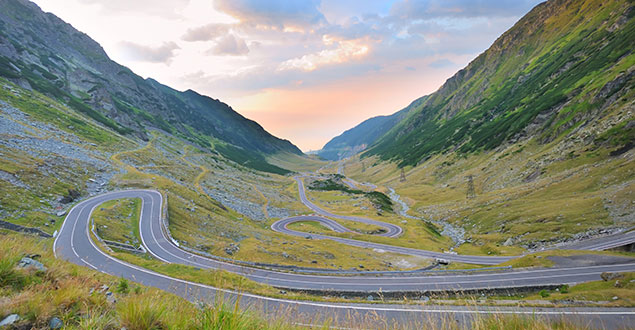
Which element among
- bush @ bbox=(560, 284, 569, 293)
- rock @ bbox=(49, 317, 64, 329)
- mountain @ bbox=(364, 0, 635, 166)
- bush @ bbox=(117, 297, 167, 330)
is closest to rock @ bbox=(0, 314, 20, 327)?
rock @ bbox=(49, 317, 64, 329)

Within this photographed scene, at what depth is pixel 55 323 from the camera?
4242 millimetres

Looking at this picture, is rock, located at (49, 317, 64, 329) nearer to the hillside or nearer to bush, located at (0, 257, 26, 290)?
bush, located at (0, 257, 26, 290)

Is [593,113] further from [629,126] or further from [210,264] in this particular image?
[210,264]

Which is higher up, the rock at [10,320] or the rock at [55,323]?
the rock at [10,320]

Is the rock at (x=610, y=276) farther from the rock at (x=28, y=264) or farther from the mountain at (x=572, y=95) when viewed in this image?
the mountain at (x=572, y=95)

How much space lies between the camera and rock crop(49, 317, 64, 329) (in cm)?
418

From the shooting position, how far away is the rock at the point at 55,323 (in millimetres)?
4184

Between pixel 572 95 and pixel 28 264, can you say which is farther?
pixel 572 95

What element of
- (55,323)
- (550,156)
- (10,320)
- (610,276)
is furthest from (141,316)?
(550,156)

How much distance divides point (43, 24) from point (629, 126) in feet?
976

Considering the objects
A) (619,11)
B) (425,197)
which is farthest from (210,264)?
(619,11)

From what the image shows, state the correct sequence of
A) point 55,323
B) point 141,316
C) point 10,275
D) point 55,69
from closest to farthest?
point 141,316
point 55,323
point 10,275
point 55,69

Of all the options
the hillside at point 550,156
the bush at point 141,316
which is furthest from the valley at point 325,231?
the hillside at point 550,156

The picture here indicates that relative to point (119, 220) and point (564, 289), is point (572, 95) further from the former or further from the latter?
point (119, 220)
